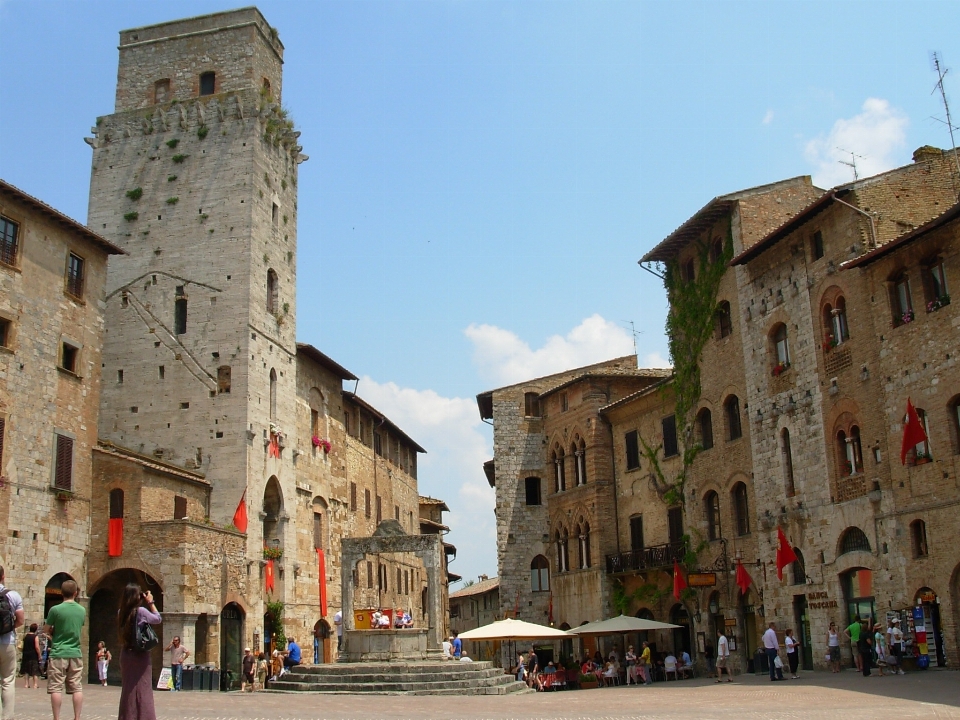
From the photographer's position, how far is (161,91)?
130 ft

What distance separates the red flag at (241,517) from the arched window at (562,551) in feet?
50.0

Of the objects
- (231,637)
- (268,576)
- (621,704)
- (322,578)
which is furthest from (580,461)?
(621,704)

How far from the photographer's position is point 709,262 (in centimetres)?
3503

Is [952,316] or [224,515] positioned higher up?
[952,316]

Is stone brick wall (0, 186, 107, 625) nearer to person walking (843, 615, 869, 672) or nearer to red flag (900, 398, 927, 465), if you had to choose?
person walking (843, 615, 869, 672)

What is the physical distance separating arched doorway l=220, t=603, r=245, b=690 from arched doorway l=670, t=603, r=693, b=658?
15063 millimetres

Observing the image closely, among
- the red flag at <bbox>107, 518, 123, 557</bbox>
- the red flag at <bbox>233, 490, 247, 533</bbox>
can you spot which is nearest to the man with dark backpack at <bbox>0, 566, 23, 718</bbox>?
the red flag at <bbox>107, 518, 123, 557</bbox>

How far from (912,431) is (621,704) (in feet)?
32.0

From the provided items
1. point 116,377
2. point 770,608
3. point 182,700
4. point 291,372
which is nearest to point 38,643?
point 182,700

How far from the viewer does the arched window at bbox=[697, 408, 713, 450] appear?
34.6 meters

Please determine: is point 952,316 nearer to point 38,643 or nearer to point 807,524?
point 807,524

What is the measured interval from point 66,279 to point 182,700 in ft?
42.6

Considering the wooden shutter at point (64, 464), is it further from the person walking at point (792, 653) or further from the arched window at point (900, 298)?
the arched window at point (900, 298)

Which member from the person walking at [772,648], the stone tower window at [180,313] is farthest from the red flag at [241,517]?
the person walking at [772,648]
